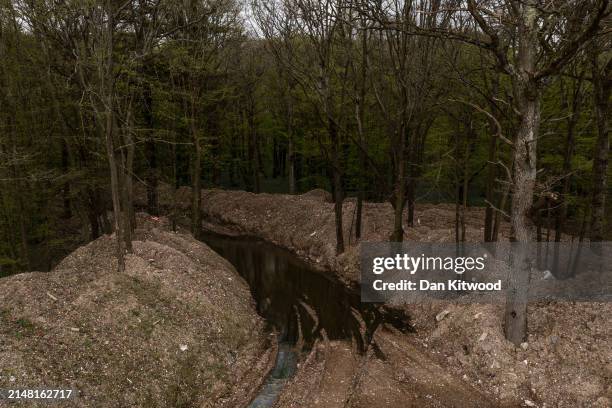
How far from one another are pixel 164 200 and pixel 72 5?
22778 millimetres

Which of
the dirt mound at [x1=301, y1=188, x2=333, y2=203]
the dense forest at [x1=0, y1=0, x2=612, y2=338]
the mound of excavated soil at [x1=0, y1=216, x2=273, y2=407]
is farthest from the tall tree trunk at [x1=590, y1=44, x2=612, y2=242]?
the dirt mound at [x1=301, y1=188, x2=333, y2=203]

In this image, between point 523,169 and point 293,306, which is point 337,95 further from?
point 523,169

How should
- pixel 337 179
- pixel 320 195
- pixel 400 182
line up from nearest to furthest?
pixel 400 182, pixel 337 179, pixel 320 195

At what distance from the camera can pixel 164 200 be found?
33500mm

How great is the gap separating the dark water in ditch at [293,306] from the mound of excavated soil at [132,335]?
2.04ft

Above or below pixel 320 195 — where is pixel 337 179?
above

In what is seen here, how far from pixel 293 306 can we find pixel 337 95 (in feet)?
50.7

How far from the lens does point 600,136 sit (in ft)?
38.4

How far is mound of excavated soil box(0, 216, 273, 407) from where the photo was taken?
896 cm

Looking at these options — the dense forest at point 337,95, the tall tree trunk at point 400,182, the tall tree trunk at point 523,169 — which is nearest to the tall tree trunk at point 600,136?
the dense forest at point 337,95

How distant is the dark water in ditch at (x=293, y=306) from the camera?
39.5ft

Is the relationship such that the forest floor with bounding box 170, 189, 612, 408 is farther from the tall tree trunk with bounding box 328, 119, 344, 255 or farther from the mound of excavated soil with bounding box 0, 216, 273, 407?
the tall tree trunk with bounding box 328, 119, 344, 255

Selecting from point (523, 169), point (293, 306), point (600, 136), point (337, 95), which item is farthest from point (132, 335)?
point (337, 95)

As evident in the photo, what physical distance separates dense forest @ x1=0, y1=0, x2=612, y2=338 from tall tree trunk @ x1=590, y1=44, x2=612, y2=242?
0.17ft
